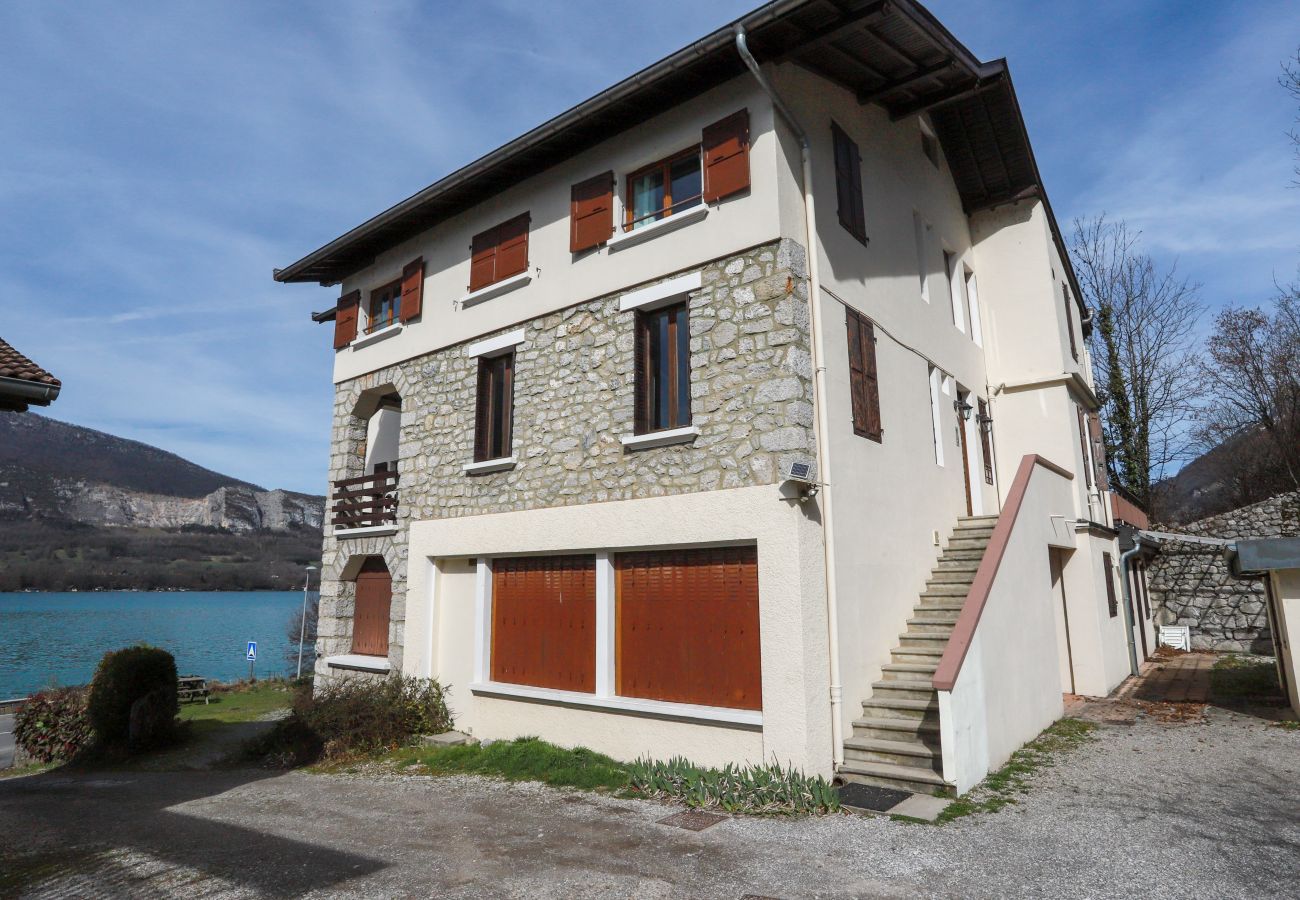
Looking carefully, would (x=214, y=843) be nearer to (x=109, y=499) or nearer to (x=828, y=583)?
(x=828, y=583)

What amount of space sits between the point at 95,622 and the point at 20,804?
78.4 metres

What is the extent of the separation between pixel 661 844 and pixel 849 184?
7.71 m

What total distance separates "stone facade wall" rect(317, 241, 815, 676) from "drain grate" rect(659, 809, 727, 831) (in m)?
3.07

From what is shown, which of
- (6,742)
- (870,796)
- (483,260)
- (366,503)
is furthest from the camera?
(6,742)

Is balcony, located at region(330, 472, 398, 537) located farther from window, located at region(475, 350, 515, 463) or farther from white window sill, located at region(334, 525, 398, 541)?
window, located at region(475, 350, 515, 463)

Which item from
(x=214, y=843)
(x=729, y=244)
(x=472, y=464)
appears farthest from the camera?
(x=472, y=464)

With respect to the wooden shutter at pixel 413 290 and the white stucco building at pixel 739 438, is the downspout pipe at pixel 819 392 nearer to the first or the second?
the white stucco building at pixel 739 438

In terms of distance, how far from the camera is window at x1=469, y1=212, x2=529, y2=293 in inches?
411

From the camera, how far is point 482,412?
1077 centimetres

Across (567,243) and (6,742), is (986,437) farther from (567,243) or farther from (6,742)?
(6,742)

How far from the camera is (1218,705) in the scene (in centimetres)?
1042

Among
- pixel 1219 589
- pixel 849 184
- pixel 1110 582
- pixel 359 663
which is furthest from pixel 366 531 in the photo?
pixel 1219 589

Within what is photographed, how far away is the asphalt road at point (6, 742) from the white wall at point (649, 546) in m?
10.1

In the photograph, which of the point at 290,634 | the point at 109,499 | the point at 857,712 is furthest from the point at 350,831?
the point at 109,499
